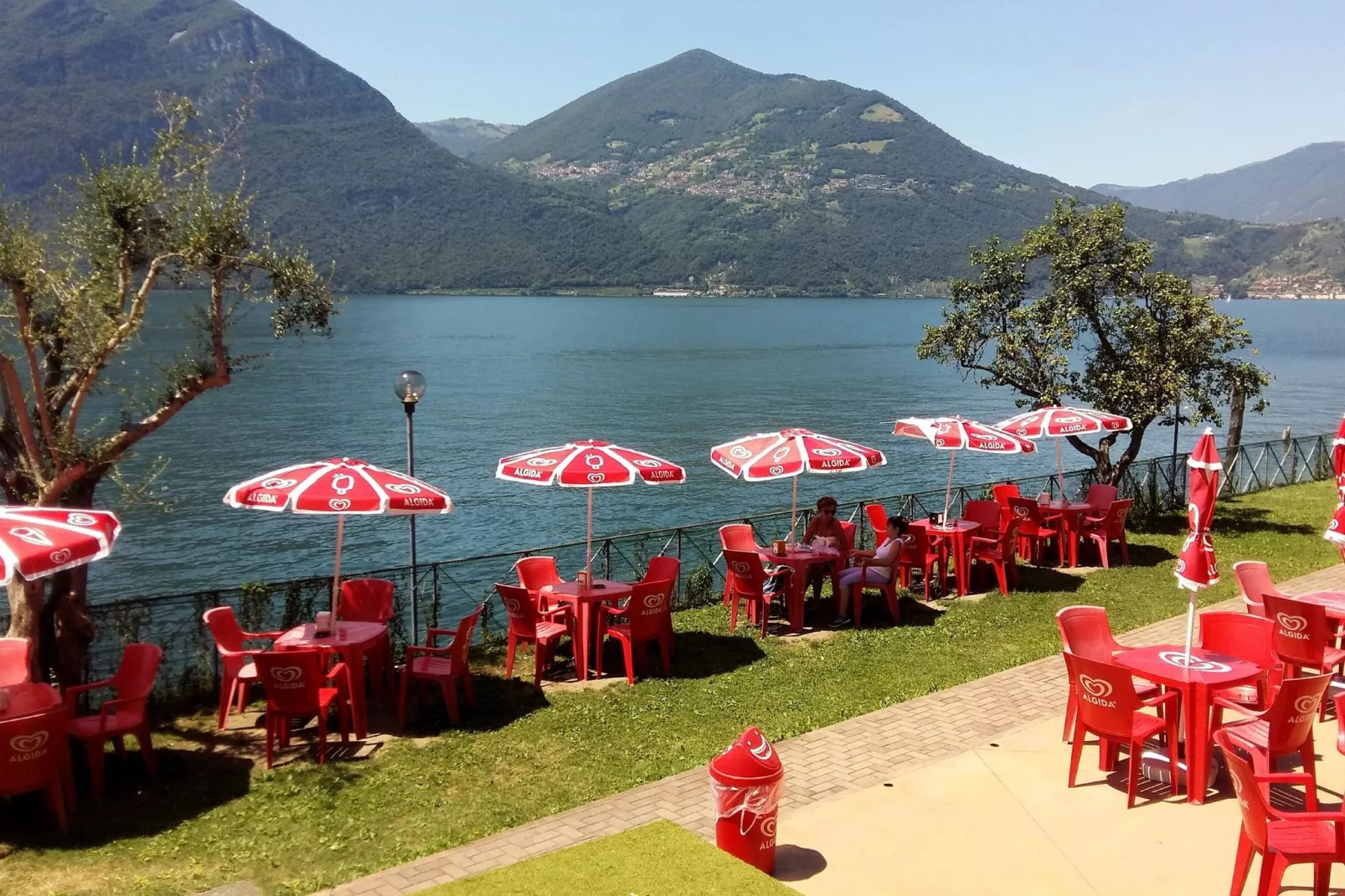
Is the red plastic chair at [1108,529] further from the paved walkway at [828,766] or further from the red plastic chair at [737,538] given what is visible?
the red plastic chair at [737,538]

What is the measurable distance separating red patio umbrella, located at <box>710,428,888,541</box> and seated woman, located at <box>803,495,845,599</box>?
2.84ft

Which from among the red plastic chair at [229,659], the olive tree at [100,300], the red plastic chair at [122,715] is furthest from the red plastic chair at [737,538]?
the red plastic chair at [122,715]

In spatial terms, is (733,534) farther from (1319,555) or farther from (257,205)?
(257,205)

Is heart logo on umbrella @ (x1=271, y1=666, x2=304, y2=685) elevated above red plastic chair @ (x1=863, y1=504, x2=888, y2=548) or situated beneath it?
elevated above

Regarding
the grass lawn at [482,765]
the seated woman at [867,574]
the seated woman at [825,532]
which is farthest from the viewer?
the seated woman at [825,532]

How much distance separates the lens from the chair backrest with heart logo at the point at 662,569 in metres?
11.1

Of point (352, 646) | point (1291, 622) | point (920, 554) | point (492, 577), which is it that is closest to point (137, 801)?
point (352, 646)

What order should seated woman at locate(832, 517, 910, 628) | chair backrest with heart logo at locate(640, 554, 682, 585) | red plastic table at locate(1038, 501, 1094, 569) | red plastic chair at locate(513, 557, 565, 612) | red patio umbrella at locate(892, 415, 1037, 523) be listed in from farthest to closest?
1. red plastic table at locate(1038, 501, 1094, 569)
2. red patio umbrella at locate(892, 415, 1037, 523)
3. seated woman at locate(832, 517, 910, 628)
4. red plastic chair at locate(513, 557, 565, 612)
5. chair backrest with heart logo at locate(640, 554, 682, 585)

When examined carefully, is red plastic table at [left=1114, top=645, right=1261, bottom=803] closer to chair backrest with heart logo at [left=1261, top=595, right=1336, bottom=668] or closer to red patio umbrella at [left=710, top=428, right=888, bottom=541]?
chair backrest with heart logo at [left=1261, top=595, right=1336, bottom=668]

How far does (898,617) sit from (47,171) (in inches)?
6947

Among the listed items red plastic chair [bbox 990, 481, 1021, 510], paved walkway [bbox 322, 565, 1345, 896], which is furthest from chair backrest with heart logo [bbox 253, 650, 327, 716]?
red plastic chair [bbox 990, 481, 1021, 510]

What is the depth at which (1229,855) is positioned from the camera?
6223mm

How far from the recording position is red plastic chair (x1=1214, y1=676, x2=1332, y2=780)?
21.7 ft

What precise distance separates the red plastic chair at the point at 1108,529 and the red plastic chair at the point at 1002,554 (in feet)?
5.89
